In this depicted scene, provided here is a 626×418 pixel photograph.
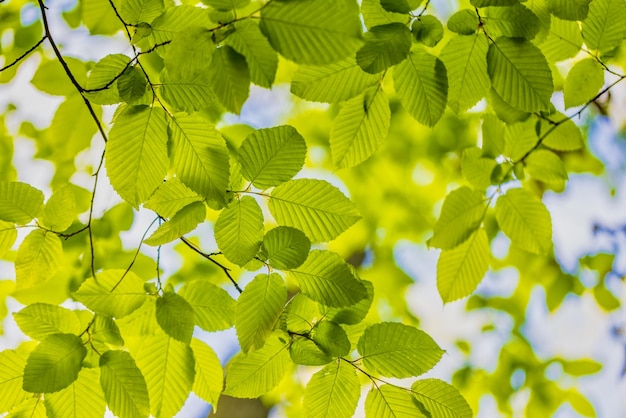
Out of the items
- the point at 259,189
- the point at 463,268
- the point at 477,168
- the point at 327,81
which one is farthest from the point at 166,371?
the point at 477,168

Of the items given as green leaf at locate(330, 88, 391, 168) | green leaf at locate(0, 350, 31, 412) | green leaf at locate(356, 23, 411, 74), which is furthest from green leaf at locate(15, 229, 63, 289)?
green leaf at locate(356, 23, 411, 74)

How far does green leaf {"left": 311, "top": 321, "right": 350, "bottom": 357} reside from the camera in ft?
2.46

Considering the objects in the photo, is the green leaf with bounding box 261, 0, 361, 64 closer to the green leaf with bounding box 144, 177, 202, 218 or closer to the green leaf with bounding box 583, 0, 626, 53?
the green leaf with bounding box 144, 177, 202, 218

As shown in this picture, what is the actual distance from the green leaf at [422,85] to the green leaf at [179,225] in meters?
0.41

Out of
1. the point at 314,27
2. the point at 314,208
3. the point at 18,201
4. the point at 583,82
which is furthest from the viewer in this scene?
the point at 583,82

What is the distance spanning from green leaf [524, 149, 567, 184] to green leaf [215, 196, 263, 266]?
2.61ft

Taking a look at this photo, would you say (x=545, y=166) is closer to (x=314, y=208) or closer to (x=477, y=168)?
(x=477, y=168)

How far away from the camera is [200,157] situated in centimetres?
72

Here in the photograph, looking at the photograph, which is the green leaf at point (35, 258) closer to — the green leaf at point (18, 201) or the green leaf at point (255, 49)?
the green leaf at point (18, 201)

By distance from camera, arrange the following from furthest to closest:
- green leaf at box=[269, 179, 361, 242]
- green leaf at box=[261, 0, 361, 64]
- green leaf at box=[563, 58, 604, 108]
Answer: green leaf at box=[563, 58, 604, 108] < green leaf at box=[269, 179, 361, 242] < green leaf at box=[261, 0, 361, 64]

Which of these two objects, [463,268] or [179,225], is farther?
[463,268]

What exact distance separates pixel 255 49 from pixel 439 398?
66cm

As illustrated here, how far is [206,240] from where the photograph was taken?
2.59m

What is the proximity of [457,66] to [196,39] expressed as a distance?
19.1 inches
